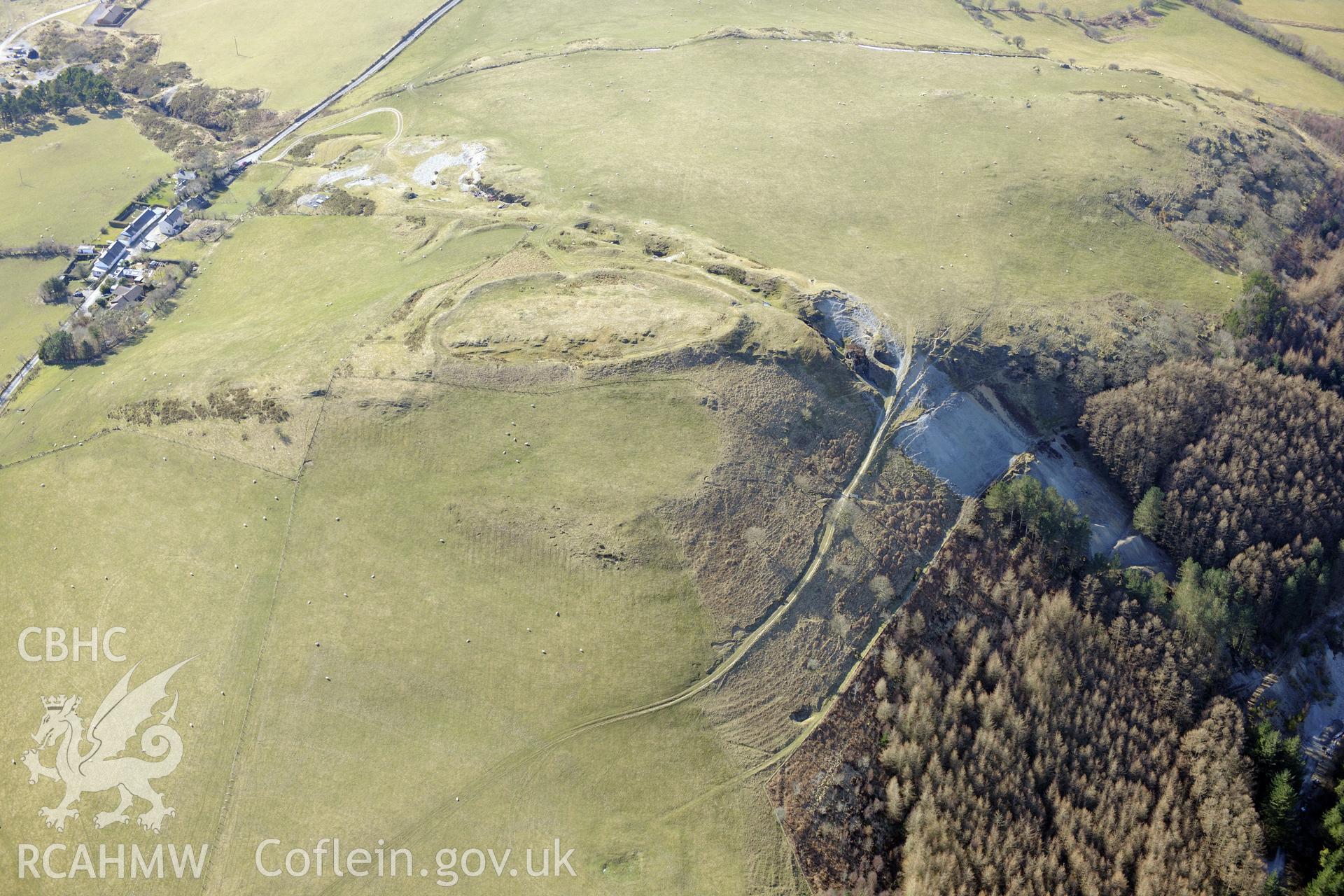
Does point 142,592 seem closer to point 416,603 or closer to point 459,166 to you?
point 416,603

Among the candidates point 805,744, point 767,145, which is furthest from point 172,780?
point 767,145

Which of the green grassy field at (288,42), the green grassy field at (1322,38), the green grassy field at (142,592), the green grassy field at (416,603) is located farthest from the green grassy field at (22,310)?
the green grassy field at (1322,38)

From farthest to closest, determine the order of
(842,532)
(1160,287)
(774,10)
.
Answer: (774,10)
(1160,287)
(842,532)

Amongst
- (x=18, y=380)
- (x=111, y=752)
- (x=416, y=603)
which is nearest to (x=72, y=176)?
(x=18, y=380)

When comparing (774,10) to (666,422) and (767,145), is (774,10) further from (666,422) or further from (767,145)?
(666,422)

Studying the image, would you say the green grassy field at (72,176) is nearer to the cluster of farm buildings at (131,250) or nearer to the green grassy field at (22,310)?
the cluster of farm buildings at (131,250)

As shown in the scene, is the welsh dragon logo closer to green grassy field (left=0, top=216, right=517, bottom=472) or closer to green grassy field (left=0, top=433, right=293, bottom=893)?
→ green grassy field (left=0, top=433, right=293, bottom=893)

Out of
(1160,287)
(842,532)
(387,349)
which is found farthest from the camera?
Result: (1160,287)
